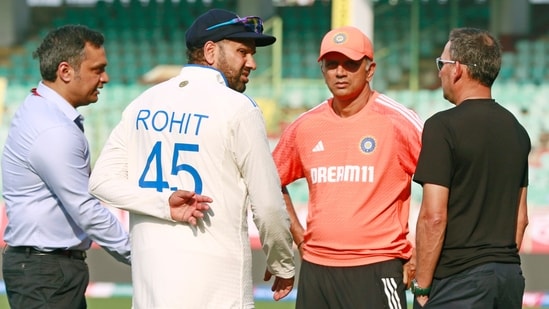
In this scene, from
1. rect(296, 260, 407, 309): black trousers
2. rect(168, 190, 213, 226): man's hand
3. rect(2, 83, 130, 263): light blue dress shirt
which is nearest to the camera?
rect(168, 190, 213, 226): man's hand

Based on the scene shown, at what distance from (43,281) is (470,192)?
1947 millimetres

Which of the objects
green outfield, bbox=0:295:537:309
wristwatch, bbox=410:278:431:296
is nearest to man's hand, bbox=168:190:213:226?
wristwatch, bbox=410:278:431:296

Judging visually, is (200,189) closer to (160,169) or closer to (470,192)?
(160,169)

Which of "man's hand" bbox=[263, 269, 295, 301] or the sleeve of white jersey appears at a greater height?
the sleeve of white jersey

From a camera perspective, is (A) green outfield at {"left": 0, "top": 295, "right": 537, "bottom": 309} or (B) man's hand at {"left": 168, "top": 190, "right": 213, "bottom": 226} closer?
(B) man's hand at {"left": 168, "top": 190, "right": 213, "bottom": 226}

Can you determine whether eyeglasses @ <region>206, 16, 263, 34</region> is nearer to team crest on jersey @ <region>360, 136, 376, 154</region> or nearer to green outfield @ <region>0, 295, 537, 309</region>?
team crest on jersey @ <region>360, 136, 376, 154</region>

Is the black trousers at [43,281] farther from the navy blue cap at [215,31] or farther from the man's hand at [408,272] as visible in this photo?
the man's hand at [408,272]

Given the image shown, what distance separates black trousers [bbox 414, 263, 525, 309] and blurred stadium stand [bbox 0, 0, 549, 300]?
37.9ft

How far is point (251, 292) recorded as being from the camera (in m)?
4.37

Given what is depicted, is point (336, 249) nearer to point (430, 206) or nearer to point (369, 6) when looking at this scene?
point (430, 206)

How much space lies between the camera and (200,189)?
168 inches

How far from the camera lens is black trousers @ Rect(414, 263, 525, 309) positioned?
4.57 meters

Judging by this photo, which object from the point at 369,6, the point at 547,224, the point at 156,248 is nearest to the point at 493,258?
the point at 156,248

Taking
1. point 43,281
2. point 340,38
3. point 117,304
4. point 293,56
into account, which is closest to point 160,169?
point 43,281
